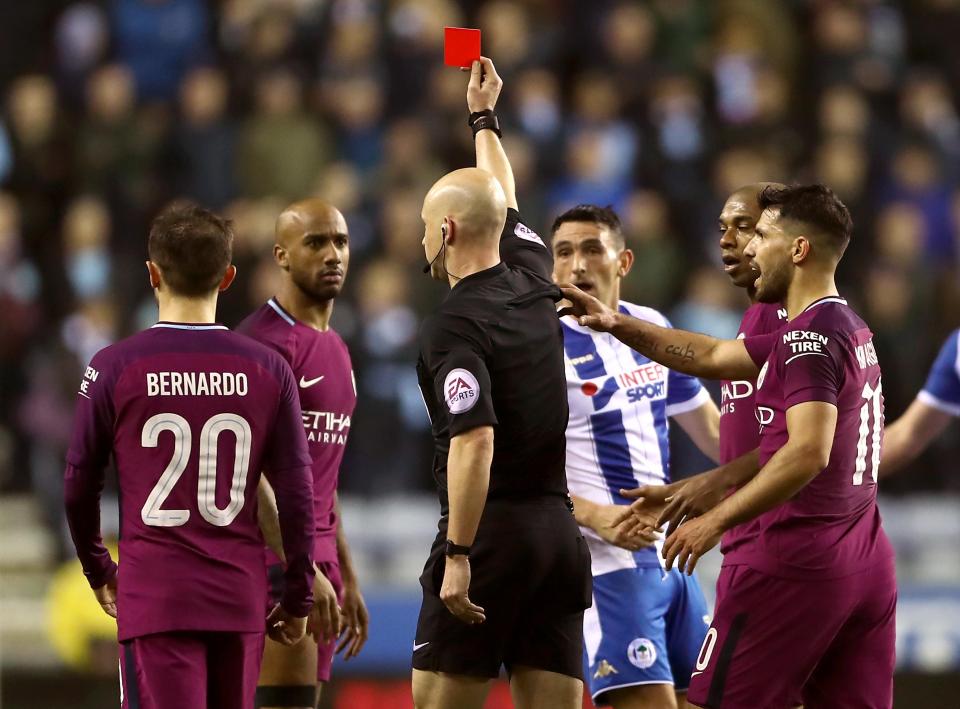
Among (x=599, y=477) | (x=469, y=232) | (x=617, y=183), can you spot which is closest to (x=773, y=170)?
(x=617, y=183)

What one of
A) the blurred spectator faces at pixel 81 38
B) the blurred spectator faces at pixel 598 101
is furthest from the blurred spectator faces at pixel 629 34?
the blurred spectator faces at pixel 81 38

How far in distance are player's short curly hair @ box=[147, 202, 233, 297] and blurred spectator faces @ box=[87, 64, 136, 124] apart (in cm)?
810

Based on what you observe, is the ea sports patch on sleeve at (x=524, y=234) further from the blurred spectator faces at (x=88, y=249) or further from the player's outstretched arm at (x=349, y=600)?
the blurred spectator faces at (x=88, y=249)

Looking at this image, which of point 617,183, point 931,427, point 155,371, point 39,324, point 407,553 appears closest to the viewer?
point 155,371

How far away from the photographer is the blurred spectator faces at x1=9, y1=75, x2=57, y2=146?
13133 mm

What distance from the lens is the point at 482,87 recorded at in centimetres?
624

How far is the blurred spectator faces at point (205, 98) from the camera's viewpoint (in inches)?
516

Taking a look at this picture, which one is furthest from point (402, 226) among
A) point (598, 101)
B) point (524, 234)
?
point (524, 234)

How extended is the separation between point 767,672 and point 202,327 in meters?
2.34

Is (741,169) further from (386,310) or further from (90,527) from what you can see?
(90,527)

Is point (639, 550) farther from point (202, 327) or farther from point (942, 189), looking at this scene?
point (942, 189)

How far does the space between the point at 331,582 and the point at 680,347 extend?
6.24 ft

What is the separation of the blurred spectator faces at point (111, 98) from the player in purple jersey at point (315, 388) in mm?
6926

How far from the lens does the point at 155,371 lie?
5145mm
